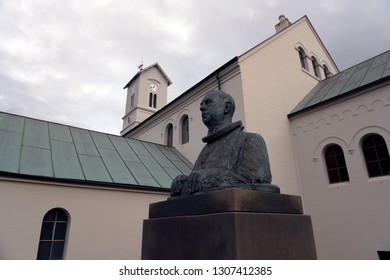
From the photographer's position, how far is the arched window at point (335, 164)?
32.6 ft

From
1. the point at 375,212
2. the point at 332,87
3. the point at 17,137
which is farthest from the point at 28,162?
the point at 332,87

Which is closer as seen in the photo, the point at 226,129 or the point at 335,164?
the point at 226,129

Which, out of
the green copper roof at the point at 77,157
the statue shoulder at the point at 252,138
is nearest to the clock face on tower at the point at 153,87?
the green copper roof at the point at 77,157

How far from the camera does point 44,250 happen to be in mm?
6828

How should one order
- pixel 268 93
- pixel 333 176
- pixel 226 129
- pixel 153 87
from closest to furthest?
pixel 226 129 < pixel 333 176 < pixel 268 93 < pixel 153 87

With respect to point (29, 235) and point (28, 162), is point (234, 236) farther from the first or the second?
point (28, 162)

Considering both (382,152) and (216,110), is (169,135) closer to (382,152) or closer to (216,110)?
(382,152)

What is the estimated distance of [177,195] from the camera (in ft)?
10.9

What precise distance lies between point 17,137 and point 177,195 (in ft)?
26.2

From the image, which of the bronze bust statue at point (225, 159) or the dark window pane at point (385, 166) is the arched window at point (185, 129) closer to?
the dark window pane at point (385, 166)

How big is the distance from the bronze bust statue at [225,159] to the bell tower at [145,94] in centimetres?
2283

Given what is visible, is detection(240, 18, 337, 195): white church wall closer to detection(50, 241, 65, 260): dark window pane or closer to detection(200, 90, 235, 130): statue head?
detection(200, 90, 235, 130): statue head

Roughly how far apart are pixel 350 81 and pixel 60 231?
1377 centimetres

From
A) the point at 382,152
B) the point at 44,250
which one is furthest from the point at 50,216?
the point at 382,152
